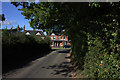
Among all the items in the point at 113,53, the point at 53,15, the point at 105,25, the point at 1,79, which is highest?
the point at 53,15

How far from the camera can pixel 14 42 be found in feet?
37.0

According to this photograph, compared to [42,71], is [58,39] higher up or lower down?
higher up

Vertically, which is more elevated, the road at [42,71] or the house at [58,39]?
the house at [58,39]

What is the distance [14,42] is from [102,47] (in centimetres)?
928

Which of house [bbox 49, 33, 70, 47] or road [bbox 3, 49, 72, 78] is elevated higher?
house [bbox 49, 33, 70, 47]

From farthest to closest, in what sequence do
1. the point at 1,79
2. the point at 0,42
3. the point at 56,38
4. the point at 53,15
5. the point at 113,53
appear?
1. the point at 56,38
2. the point at 0,42
3. the point at 53,15
4. the point at 1,79
5. the point at 113,53

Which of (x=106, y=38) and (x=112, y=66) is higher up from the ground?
(x=106, y=38)

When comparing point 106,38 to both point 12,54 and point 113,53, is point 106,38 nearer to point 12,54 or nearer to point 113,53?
point 113,53

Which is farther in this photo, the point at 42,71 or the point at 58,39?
the point at 58,39

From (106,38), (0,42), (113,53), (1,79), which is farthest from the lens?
(0,42)

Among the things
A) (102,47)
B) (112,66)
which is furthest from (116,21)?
(112,66)

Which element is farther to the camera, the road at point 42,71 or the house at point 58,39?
the house at point 58,39

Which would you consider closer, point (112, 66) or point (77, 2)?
point (112, 66)

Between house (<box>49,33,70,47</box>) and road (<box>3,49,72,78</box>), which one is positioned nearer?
road (<box>3,49,72,78</box>)
